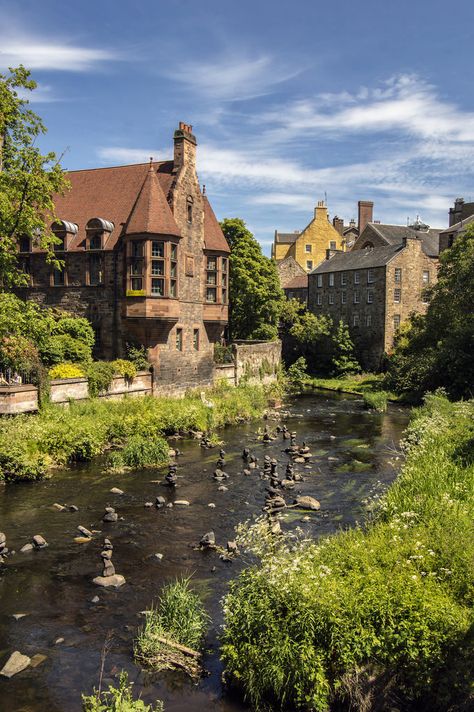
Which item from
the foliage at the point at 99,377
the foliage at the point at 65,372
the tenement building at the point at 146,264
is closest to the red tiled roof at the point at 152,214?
the tenement building at the point at 146,264

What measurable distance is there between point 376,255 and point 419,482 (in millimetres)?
45955

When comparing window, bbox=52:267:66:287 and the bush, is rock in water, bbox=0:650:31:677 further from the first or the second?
the bush

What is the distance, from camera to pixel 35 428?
21.5 m

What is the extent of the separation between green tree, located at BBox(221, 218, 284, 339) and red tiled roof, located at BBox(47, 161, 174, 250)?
45.7 feet

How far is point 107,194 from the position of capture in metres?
35.6

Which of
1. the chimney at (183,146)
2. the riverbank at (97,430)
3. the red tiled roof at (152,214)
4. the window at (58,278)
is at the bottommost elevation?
the riverbank at (97,430)

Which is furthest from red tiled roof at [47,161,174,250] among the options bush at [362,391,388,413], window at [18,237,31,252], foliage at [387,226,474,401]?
foliage at [387,226,474,401]

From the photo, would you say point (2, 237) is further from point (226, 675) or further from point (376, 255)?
point (376, 255)

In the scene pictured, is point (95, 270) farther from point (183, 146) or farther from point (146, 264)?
point (183, 146)

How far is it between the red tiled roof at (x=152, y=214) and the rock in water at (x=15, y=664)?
2358cm

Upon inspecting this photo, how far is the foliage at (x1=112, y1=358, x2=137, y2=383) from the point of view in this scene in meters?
29.2

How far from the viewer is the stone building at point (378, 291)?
54.6m

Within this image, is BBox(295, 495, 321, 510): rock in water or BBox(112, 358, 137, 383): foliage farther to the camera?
BBox(112, 358, 137, 383): foliage

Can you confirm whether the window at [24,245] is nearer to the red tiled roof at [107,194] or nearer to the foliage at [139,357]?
the red tiled roof at [107,194]
